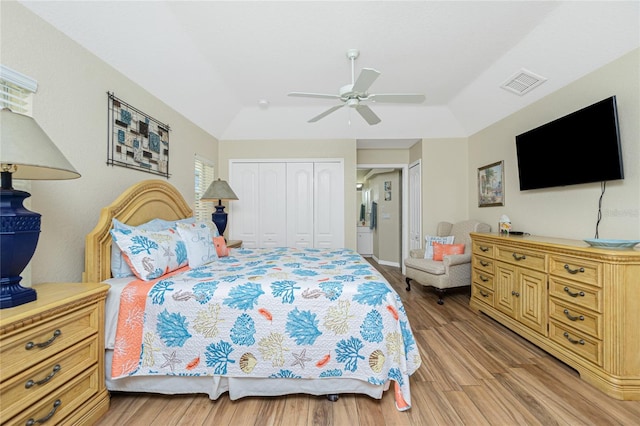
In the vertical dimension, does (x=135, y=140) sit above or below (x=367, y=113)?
below

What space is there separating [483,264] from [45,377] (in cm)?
372

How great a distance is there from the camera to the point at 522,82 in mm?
2840

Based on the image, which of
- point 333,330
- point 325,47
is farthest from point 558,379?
point 325,47

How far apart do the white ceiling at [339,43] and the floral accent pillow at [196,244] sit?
1.48 m

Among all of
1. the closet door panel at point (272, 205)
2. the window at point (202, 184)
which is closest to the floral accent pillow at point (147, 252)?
the window at point (202, 184)

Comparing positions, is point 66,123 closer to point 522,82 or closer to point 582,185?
point 522,82

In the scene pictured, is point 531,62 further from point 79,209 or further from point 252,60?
point 79,209

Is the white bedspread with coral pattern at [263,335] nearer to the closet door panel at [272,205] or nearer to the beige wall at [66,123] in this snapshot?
the beige wall at [66,123]

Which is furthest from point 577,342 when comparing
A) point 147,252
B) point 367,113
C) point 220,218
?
point 220,218

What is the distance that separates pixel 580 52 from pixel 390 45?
1621 mm

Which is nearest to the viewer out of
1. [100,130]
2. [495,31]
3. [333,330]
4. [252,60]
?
[333,330]

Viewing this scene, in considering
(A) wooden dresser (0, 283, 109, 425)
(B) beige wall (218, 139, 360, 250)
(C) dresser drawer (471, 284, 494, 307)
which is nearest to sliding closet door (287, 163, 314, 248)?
(B) beige wall (218, 139, 360, 250)

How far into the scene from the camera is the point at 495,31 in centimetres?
235

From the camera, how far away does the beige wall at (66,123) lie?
5.09 feet
